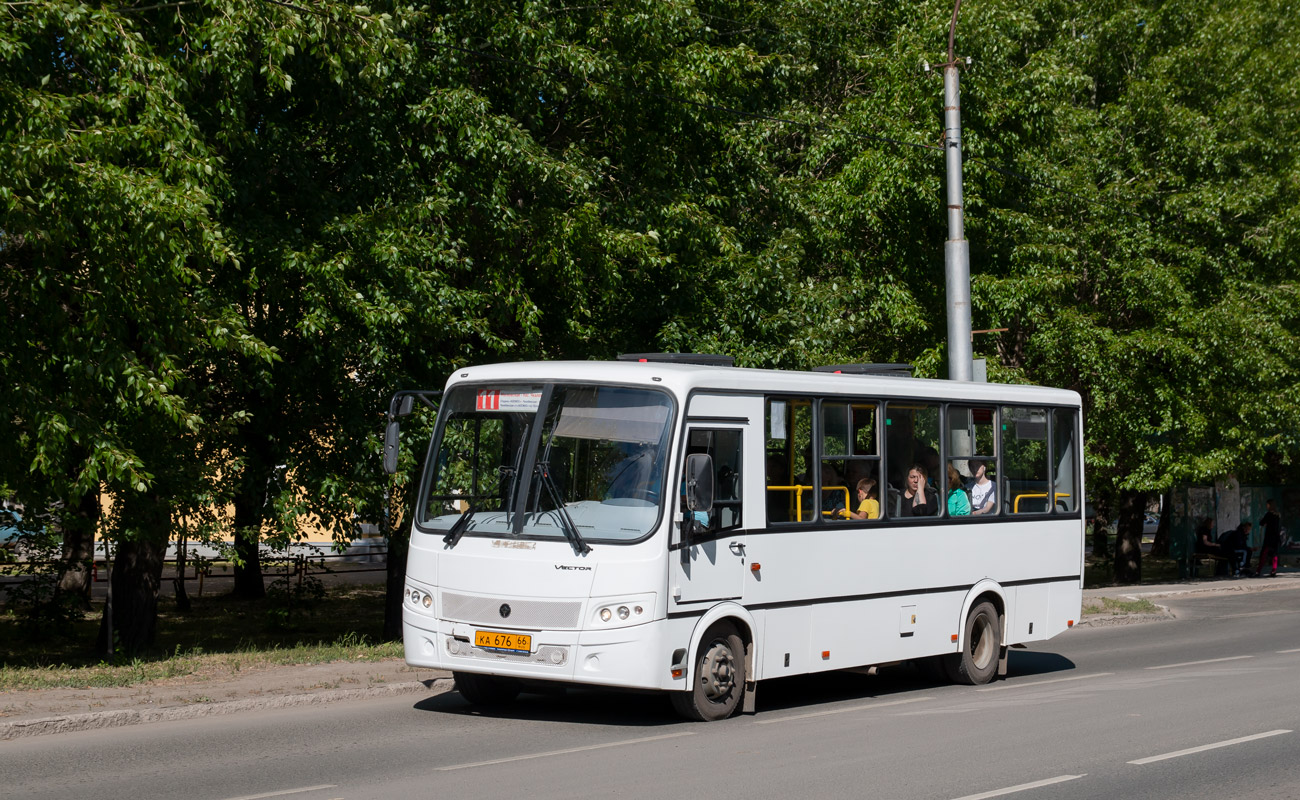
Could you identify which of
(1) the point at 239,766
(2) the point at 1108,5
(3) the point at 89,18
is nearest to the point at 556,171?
(3) the point at 89,18

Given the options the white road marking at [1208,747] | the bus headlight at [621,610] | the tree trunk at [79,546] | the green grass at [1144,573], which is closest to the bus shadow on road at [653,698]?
the bus headlight at [621,610]

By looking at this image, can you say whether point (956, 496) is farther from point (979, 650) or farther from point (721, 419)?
point (721, 419)

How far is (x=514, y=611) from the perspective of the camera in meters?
11.0

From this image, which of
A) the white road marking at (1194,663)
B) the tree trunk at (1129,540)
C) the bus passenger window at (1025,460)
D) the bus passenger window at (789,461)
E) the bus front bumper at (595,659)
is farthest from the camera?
the tree trunk at (1129,540)

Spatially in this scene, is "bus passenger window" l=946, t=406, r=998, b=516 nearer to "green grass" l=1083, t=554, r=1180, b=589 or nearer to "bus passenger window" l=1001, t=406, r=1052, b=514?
"bus passenger window" l=1001, t=406, r=1052, b=514

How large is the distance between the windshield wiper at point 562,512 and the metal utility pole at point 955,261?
900 cm

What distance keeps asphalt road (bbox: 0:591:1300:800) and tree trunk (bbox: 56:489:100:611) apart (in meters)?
5.47

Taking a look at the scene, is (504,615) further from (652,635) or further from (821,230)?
(821,230)

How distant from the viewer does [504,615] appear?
1104 cm

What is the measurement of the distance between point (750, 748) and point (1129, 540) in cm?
2768

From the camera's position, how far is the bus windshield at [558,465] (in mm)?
11000

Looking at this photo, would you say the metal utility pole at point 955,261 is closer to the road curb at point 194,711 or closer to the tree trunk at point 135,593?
the road curb at point 194,711

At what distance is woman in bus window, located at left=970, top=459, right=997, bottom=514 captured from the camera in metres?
14.3

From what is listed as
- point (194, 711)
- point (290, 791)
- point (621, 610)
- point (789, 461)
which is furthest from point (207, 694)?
point (789, 461)
